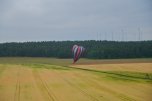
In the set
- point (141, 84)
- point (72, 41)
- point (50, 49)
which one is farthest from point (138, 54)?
point (141, 84)

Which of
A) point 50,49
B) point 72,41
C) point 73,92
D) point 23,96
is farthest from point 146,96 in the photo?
point 72,41

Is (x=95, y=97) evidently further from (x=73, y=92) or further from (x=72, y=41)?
(x=72, y=41)

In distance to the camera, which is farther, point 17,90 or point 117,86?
A: point 117,86

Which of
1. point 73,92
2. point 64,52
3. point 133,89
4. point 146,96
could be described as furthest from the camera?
point 64,52

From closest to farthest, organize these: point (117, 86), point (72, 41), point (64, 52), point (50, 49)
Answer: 1. point (117, 86)
2. point (64, 52)
3. point (50, 49)
4. point (72, 41)

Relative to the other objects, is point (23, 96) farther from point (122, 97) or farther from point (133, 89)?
point (133, 89)

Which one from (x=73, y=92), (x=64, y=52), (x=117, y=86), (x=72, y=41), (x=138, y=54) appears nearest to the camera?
(x=73, y=92)

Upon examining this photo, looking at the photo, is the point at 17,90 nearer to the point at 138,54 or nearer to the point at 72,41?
the point at 138,54

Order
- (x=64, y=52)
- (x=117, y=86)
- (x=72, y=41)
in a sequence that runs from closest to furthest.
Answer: (x=117, y=86) < (x=64, y=52) < (x=72, y=41)

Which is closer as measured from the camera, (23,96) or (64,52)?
(23,96)
